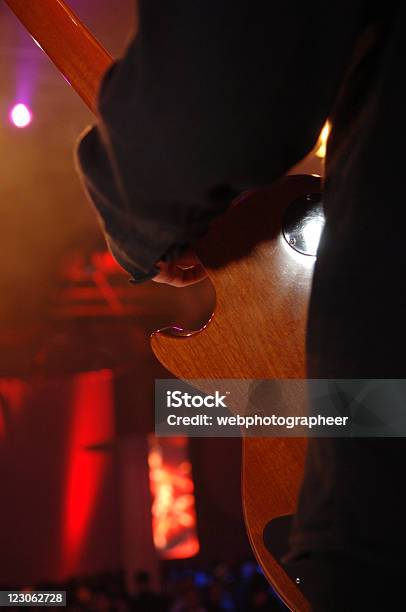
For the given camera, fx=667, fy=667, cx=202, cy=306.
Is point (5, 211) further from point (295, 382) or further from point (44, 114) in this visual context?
point (295, 382)

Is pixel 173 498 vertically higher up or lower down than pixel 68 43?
lower down

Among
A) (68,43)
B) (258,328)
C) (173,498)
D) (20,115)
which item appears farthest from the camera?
(173,498)

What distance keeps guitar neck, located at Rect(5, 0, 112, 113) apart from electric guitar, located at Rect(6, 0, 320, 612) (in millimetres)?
259

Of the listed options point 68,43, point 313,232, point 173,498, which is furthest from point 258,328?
point 173,498

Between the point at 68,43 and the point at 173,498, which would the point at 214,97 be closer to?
the point at 68,43

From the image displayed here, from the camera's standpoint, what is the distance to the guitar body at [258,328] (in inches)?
28.0

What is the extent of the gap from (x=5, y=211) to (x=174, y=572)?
3.31 meters

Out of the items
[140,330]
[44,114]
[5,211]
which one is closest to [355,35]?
[44,114]

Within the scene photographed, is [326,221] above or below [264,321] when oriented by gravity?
above

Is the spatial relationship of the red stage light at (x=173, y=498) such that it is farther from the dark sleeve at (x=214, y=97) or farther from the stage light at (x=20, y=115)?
the dark sleeve at (x=214, y=97)

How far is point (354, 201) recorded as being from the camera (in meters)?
0.40

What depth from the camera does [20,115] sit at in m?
3.74

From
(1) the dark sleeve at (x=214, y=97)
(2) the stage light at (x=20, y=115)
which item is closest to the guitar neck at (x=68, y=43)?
(1) the dark sleeve at (x=214, y=97)

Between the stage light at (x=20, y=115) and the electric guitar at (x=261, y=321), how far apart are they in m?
3.23
